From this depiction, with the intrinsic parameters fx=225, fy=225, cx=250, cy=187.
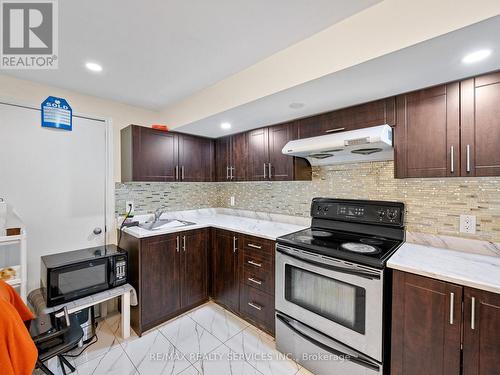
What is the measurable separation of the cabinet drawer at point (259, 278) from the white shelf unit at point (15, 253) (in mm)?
1717

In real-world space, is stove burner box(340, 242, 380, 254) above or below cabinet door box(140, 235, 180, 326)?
above

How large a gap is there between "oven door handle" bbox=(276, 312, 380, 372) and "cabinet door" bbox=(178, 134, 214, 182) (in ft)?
6.20

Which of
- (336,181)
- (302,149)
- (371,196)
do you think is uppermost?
(302,149)

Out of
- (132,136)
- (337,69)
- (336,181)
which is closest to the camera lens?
(337,69)

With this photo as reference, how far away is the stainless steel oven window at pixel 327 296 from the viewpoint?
57.6 inches

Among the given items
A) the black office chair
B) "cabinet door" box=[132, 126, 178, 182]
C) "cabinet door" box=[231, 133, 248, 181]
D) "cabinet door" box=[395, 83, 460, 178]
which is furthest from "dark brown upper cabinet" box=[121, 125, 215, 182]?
Answer: "cabinet door" box=[395, 83, 460, 178]

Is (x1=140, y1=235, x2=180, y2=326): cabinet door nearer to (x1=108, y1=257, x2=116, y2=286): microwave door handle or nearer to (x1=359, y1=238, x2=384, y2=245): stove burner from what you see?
(x1=108, y1=257, x2=116, y2=286): microwave door handle

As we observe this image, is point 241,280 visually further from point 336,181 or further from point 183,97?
point 183,97

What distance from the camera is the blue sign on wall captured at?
6.97 ft

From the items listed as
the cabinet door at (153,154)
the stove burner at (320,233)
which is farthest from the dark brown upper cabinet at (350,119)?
the cabinet door at (153,154)

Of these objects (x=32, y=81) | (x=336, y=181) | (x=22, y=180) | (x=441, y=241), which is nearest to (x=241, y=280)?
(x=336, y=181)

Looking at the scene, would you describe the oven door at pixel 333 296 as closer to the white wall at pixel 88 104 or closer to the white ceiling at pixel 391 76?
the white ceiling at pixel 391 76

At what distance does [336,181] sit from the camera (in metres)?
2.25

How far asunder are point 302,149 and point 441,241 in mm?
1245
